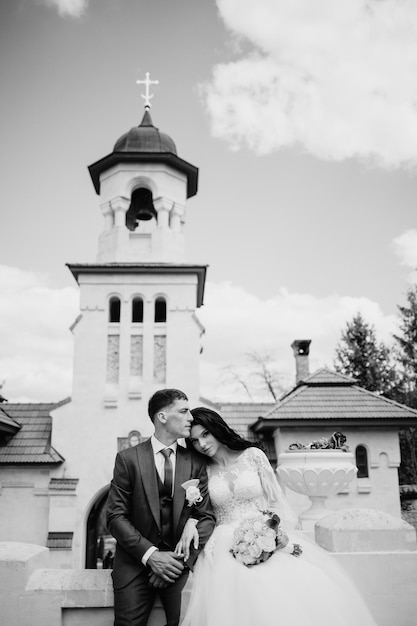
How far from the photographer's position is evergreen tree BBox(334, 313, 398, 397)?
28281 mm

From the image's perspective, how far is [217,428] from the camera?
4141mm

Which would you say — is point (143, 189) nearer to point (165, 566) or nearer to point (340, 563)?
point (340, 563)

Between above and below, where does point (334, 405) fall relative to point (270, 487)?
above

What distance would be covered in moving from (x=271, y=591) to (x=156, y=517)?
2.77ft

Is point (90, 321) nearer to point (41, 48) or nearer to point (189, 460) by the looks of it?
point (41, 48)

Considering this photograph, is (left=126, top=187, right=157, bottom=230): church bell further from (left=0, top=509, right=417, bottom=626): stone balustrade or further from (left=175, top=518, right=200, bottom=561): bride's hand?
(left=175, top=518, right=200, bottom=561): bride's hand

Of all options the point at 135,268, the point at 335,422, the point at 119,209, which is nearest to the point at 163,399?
the point at 335,422

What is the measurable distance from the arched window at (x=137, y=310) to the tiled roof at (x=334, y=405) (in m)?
5.12

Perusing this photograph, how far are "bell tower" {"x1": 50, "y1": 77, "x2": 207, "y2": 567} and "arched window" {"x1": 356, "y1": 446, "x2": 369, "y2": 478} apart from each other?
4.91 m

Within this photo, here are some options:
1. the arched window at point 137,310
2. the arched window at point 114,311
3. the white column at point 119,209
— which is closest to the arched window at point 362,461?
the arched window at point 137,310

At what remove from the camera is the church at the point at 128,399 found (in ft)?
47.3

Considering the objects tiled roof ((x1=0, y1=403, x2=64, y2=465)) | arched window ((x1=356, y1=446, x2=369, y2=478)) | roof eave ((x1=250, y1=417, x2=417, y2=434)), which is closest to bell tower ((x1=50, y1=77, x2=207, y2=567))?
tiled roof ((x1=0, y1=403, x2=64, y2=465))

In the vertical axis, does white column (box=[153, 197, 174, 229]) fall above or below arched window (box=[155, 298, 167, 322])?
above

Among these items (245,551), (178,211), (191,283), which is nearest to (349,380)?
(191,283)
